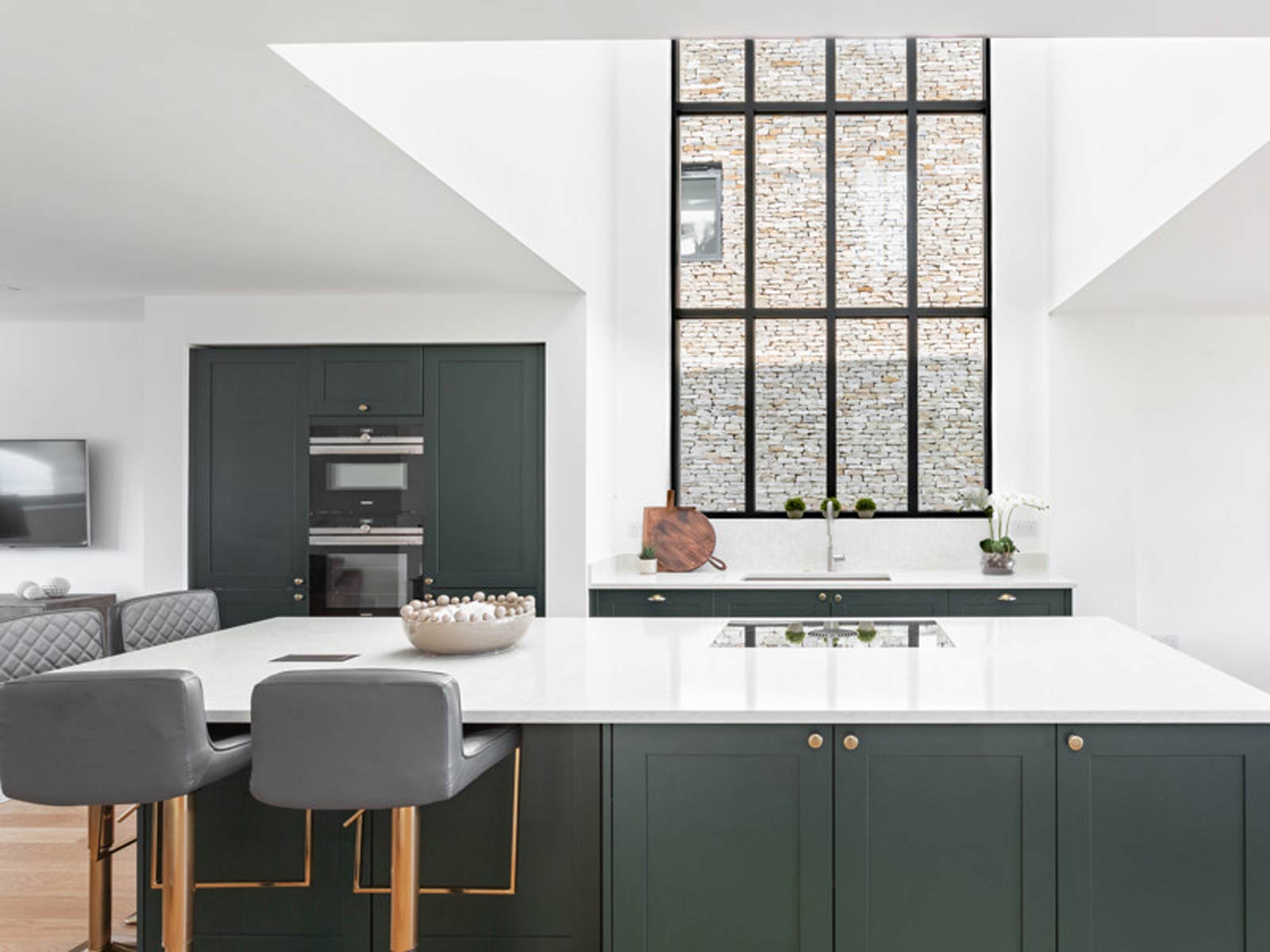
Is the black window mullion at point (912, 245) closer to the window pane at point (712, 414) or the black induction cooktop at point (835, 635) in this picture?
the window pane at point (712, 414)

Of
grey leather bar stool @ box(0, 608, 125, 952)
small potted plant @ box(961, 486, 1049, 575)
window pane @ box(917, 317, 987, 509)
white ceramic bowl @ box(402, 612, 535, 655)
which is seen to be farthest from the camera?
window pane @ box(917, 317, 987, 509)

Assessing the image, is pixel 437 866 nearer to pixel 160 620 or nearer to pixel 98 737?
pixel 98 737

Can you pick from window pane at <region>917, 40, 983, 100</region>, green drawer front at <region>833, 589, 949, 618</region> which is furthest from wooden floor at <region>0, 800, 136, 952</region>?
window pane at <region>917, 40, 983, 100</region>

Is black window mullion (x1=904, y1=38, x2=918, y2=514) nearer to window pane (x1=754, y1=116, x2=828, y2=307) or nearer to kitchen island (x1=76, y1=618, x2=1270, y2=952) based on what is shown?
window pane (x1=754, y1=116, x2=828, y2=307)

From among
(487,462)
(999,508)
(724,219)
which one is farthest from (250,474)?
(999,508)

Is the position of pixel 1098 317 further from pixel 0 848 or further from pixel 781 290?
pixel 0 848

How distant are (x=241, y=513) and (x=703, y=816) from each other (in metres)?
3.36

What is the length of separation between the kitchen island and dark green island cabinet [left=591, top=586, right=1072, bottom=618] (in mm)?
2449

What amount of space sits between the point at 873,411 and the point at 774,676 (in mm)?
3483

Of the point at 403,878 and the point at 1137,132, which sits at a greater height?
the point at 1137,132

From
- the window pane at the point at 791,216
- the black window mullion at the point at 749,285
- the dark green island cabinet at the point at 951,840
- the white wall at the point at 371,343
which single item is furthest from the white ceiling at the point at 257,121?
the window pane at the point at 791,216

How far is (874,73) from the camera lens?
5.94 metres

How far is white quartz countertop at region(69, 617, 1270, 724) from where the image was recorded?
2291 mm

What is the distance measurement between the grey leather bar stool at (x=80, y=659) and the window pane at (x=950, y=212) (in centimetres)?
463
